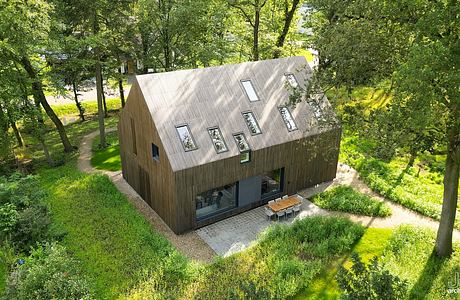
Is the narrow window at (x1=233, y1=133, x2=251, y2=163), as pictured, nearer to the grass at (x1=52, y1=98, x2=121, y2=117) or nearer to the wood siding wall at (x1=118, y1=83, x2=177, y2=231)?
the wood siding wall at (x1=118, y1=83, x2=177, y2=231)

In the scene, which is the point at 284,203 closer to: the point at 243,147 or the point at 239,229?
the point at 239,229

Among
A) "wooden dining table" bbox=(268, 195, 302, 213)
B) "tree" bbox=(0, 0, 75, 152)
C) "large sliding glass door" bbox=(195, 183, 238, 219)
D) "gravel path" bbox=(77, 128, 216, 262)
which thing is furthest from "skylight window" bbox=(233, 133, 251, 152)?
"tree" bbox=(0, 0, 75, 152)

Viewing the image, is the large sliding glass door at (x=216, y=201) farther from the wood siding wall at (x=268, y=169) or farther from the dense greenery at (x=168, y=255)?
the dense greenery at (x=168, y=255)

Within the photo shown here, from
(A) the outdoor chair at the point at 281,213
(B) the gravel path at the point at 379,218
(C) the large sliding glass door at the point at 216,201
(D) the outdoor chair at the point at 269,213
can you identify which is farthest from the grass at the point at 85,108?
(A) the outdoor chair at the point at 281,213

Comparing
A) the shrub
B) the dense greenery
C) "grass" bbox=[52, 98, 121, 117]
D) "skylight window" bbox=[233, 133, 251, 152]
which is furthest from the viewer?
"grass" bbox=[52, 98, 121, 117]

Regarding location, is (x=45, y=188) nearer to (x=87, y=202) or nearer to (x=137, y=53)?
(x=87, y=202)

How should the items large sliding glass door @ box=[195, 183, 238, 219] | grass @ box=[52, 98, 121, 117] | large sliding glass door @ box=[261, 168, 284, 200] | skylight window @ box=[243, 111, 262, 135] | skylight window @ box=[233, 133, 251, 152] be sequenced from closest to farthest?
skylight window @ box=[233, 133, 251, 152], large sliding glass door @ box=[195, 183, 238, 219], skylight window @ box=[243, 111, 262, 135], large sliding glass door @ box=[261, 168, 284, 200], grass @ box=[52, 98, 121, 117]

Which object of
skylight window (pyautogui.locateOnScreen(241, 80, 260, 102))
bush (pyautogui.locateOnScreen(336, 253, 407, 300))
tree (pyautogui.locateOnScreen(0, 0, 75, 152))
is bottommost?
bush (pyautogui.locateOnScreen(336, 253, 407, 300))
